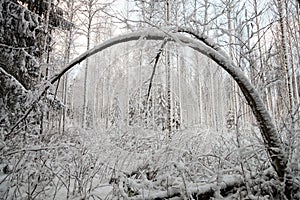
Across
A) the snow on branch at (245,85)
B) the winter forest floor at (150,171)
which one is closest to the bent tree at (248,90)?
the snow on branch at (245,85)

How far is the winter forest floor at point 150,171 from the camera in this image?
110 inches

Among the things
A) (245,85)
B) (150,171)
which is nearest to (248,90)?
(245,85)

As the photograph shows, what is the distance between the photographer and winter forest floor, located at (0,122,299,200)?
9.16ft

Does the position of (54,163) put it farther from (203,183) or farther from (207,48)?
(207,48)

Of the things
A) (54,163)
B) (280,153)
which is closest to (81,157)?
(54,163)

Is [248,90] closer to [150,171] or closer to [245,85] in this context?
[245,85]

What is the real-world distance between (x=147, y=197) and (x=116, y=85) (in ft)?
6.67

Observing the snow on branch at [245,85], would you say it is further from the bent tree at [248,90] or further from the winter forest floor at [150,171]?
the winter forest floor at [150,171]

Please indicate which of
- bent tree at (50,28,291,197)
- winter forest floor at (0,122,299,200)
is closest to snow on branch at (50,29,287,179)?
bent tree at (50,28,291,197)

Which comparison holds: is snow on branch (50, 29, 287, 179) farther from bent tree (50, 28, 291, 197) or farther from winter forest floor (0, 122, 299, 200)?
winter forest floor (0, 122, 299, 200)

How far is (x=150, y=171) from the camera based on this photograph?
3.48 m

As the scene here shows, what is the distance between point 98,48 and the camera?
304cm

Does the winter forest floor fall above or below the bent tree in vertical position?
below

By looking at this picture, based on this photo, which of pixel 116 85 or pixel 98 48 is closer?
pixel 98 48
